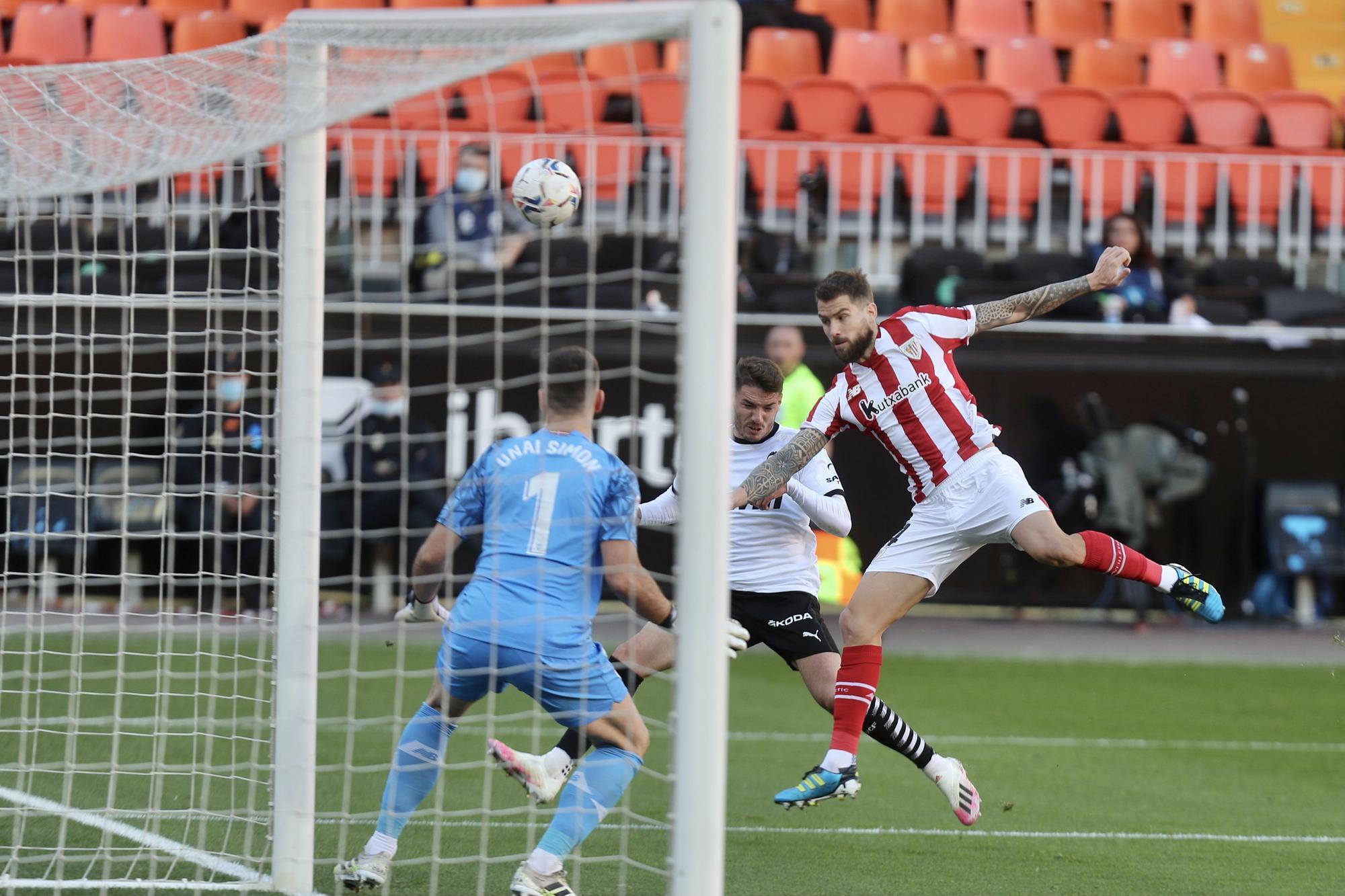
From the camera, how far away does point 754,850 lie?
6613 mm

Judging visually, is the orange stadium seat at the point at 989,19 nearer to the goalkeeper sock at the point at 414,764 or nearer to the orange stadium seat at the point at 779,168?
the orange stadium seat at the point at 779,168

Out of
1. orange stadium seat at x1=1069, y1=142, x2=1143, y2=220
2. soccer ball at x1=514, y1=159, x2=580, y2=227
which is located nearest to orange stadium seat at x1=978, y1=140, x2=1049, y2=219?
orange stadium seat at x1=1069, y1=142, x2=1143, y2=220

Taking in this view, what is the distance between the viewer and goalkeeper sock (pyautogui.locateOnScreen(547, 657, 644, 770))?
652cm

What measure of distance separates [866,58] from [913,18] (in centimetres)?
175

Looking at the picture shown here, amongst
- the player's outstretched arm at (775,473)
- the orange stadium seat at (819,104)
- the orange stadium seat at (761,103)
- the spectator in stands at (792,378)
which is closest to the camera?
the player's outstretched arm at (775,473)

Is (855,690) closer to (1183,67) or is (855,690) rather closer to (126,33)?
(126,33)

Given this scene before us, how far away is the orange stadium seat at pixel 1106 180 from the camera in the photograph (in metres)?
15.2

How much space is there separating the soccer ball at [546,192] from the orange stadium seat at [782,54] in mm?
11461

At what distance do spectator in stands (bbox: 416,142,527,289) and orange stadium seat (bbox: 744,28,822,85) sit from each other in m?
5.77

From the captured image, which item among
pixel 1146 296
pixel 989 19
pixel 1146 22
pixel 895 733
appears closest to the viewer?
pixel 895 733

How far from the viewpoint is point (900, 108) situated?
642 inches

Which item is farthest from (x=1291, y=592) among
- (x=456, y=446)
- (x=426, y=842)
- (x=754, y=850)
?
(x=426, y=842)

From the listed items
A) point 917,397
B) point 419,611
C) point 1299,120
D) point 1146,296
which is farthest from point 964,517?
point 1299,120

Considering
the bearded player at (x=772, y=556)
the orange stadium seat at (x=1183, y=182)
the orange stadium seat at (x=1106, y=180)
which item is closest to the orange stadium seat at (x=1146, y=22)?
the orange stadium seat at (x=1183, y=182)
